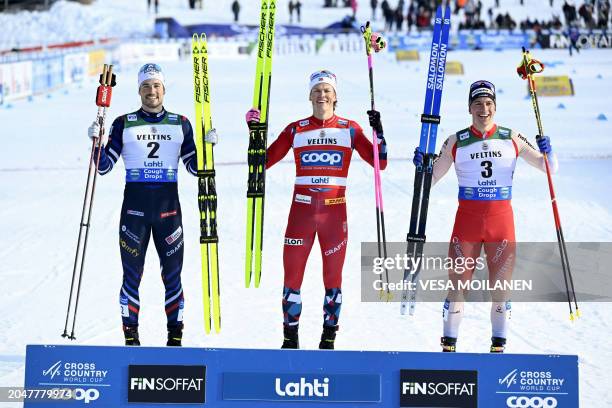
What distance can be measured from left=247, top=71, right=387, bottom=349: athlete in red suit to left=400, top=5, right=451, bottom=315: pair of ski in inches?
11.3

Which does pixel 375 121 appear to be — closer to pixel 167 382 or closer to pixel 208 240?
pixel 208 240

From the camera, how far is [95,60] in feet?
127

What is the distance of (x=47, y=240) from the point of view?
38.9 feet

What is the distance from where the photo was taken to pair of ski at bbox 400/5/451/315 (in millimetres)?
6676

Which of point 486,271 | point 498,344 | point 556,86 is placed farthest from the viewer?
point 556,86

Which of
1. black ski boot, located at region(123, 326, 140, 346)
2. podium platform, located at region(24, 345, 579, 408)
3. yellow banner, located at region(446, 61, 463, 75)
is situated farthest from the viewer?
yellow banner, located at region(446, 61, 463, 75)

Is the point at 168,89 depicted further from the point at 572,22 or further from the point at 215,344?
the point at 572,22

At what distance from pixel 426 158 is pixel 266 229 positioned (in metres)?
5.71

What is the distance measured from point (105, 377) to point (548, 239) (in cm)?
677

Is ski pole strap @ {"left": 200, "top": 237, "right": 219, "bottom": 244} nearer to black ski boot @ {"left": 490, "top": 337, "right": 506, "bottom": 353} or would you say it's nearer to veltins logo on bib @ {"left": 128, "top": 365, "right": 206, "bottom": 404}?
veltins logo on bib @ {"left": 128, "top": 365, "right": 206, "bottom": 404}

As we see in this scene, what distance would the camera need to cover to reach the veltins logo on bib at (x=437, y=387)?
241 inches

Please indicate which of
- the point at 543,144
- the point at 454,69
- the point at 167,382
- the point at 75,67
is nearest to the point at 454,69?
the point at 454,69

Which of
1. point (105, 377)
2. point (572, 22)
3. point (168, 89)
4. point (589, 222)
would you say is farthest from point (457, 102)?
point (572, 22)

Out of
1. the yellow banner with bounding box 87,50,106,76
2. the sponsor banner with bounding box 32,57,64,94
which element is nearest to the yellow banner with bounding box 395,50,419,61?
the yellow banner with bounding box 87,50,106,76
